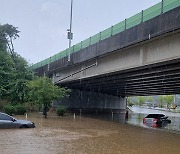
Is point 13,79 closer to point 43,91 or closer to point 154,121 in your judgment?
point 43,91

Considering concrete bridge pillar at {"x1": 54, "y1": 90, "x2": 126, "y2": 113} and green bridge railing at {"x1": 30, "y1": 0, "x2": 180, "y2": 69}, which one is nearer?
green bridge railing at {"x1": 30, "y1": 0, "x2": 180, "y2": 69}

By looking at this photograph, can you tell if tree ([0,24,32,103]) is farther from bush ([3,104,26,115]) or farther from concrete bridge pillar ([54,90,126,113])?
concrete bridge pillar ([54,90,126,113])

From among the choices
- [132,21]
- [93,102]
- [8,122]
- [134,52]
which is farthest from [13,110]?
[93,102]

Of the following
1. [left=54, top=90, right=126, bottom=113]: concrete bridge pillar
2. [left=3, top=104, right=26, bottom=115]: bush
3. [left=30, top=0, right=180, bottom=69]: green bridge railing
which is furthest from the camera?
[left=54, top=90, right=126, bottom=113]: concrete bridge pillar

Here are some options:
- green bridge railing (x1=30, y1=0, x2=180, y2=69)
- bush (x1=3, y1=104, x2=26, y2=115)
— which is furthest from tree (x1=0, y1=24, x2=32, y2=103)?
green bridge railing (x1=30, y1=0, x2=180, y2=69)

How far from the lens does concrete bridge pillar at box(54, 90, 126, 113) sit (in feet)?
160

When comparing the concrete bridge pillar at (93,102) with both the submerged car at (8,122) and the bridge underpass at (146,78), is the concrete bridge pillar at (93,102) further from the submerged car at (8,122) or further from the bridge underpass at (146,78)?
the submerged car at (8,122)

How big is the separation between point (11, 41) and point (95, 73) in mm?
38342

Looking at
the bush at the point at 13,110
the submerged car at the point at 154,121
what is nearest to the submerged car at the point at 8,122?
the bush at the point at 13,110

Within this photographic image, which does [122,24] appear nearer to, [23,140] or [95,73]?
[95,73]

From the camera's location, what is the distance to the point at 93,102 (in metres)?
53.9

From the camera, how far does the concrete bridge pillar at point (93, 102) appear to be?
48781mm

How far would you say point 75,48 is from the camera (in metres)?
30.8

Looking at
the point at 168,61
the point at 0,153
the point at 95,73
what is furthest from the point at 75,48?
the point at 0,153
